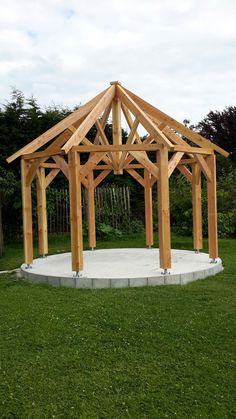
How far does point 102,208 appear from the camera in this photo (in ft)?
50.1

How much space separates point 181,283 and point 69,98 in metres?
13.1

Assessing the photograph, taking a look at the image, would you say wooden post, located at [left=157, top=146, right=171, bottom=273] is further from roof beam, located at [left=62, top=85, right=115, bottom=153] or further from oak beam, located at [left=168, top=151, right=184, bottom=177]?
roof beam, located at [left=62, top=85, right=115, bottom=153]

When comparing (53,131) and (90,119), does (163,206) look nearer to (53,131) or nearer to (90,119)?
(90,119)

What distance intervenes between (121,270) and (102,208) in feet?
25.0

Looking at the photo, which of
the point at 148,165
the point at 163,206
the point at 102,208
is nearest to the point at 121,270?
the point at 163,206

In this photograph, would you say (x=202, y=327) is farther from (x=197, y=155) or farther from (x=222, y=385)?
(x=197, y=155)

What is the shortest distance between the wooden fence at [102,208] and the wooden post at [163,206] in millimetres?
7470

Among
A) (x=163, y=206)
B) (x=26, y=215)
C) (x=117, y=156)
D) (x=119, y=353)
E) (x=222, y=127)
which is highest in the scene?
(x=222, y=127)

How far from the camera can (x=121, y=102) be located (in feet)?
29.3

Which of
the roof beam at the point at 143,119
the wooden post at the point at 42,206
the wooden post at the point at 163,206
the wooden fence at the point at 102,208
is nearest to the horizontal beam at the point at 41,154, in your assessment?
the wooden post at the point at 42,206

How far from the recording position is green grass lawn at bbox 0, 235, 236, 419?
3432 mm

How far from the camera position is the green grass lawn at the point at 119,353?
11.3ft

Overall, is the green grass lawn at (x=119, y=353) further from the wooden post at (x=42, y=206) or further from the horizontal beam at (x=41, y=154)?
the wooden post at (x=42, y=206)

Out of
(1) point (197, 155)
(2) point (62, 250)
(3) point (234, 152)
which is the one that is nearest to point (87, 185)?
(2) point (62, 250)
